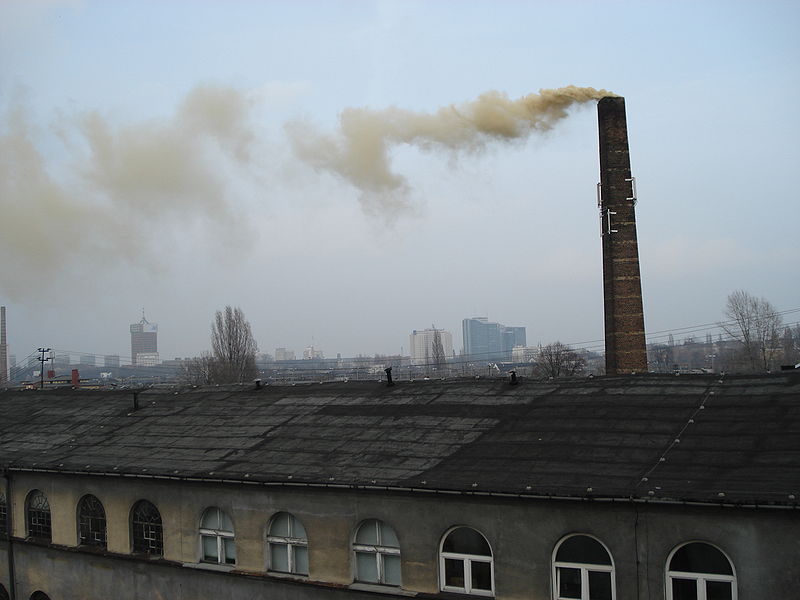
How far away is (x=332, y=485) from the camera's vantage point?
14.7m

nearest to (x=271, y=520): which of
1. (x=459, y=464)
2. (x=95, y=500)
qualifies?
(x=459, y=464)

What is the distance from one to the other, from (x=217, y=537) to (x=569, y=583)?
7955mm

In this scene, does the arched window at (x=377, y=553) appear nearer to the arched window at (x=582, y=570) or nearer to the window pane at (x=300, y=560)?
the window pane at (x=300, y=560)

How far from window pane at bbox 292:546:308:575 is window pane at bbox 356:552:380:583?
129 cm

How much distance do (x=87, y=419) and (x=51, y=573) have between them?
5.31 m

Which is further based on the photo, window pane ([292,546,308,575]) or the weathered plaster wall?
window pane ([292,546,308,575])

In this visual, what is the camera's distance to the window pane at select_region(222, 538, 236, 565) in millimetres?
16438

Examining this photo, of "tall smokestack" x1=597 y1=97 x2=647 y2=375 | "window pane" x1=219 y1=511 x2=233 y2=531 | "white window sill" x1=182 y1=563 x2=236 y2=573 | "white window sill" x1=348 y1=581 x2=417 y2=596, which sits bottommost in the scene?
"white window sill" x1=182 y1=563 x2=236 y2=573

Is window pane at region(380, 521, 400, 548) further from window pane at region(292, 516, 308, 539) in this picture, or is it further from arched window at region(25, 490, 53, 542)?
arched window at region(25, 490, 53, 542)

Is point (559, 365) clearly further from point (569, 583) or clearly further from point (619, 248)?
point (569, 583)

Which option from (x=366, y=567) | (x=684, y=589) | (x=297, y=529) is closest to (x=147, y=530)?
(x=297, y=529)

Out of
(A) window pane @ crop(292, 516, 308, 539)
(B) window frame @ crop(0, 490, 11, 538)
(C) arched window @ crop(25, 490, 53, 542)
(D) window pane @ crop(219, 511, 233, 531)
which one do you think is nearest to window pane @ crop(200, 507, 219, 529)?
(D) window pane @ crop(219, 511, 233, 531)

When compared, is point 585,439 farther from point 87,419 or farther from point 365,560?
point 87,419

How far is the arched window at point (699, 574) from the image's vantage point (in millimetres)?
11508
